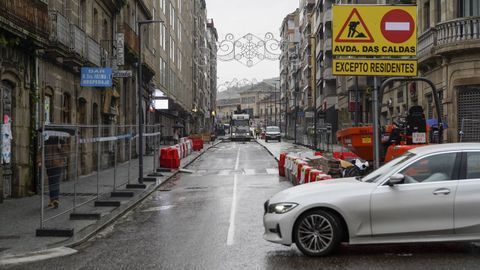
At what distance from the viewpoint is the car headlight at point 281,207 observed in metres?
7.62

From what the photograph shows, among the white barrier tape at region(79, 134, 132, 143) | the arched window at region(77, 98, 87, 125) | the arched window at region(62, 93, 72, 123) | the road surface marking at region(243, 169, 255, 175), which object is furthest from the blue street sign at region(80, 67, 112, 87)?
the road surface marking at region(243, 169, 255, 175)

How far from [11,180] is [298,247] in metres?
9.80

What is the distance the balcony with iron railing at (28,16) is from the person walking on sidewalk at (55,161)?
3.32 meters

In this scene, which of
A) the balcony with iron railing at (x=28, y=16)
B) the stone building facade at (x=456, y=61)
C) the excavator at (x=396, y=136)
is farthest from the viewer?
the stone building facade at (x=456, y=61)

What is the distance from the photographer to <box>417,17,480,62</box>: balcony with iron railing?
20.7m

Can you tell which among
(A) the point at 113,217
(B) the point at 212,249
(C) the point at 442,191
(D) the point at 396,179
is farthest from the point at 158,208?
(C) the point at 442,191

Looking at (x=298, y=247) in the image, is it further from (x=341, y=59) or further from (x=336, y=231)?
(x=341, y=59)

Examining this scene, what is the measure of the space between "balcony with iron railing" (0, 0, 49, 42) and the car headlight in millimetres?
8467

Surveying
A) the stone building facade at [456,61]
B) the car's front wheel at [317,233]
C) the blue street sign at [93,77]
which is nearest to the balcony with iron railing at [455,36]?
the stone building facade at [456,61]

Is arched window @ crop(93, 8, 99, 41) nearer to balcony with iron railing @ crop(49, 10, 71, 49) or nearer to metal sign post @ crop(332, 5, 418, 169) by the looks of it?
balcony with iron railing @ crop(49, 10, 71, 49)

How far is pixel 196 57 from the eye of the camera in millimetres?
87250

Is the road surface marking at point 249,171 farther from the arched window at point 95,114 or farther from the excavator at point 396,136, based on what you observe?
the excavator at point 396,136

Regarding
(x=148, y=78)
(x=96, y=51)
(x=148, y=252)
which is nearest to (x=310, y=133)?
(x=148, y=78)

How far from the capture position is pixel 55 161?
11.8 metres
